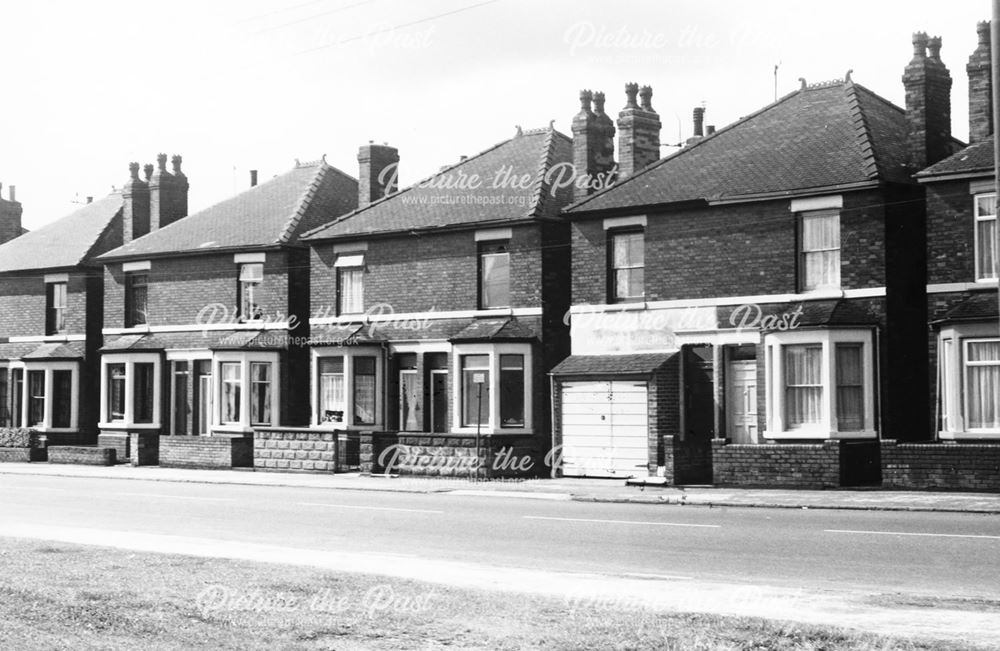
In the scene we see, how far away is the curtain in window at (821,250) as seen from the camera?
97.2 feet

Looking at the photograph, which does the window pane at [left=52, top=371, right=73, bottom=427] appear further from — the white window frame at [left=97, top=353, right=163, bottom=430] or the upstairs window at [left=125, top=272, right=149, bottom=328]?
the upstairs window at [left=125, top=272, right=149, bottom=328]

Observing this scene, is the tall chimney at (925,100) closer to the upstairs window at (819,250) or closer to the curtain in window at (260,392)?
the upstairs window at (819,250)

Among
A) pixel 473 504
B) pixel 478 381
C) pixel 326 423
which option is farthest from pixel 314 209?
pixel 473 504

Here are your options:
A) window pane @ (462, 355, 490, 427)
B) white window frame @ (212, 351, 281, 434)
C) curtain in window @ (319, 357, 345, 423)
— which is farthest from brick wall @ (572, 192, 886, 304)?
white window frame @ (212, 351, 281, 434)

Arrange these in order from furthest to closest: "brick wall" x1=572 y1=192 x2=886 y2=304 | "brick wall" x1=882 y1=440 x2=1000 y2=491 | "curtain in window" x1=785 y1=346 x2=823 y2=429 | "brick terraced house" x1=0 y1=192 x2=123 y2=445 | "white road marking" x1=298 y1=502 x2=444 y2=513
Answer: "brick terraced house" x1=0 y1=192 x2=123 y2=445
"curtain in window" x1=785 y1=346 x2=823 y2=429
"brick wall" x1=572 y1=192 x2=886 y2=304
"brick wall" x1=882 y1=440 x2=1000 y2=491
"white road marking" x1=298 y1=502 x2=444 y2=513

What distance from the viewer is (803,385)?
96.4 feet

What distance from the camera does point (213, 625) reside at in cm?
1088

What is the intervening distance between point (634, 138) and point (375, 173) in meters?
10.6

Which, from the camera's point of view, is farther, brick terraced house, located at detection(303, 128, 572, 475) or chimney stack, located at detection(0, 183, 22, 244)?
chimney stack, located at detection(0, 183, 22, 244)

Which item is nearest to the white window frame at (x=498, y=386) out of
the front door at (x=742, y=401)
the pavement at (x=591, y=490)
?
the pavement at (x=591, y=490)

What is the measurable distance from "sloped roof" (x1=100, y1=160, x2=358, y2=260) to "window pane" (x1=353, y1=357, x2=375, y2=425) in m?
5.79

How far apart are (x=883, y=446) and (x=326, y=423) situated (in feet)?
58.8

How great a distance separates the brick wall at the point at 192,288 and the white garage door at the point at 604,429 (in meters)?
13.0

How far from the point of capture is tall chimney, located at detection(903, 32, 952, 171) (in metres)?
30.0
